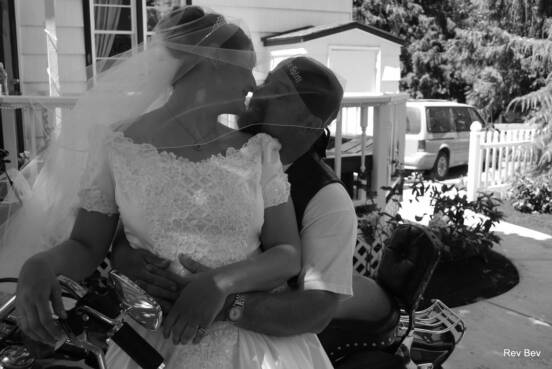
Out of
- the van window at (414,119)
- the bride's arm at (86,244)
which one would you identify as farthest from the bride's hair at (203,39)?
the van window at (414,119)

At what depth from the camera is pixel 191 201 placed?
58.2 inches

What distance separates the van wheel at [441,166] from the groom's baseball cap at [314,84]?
453 inches

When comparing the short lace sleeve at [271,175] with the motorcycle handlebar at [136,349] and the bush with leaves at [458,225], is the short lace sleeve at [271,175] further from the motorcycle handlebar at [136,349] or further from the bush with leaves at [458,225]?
the bush with leaves at [458,225]

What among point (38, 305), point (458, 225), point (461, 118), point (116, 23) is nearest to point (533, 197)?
point (458, 225)

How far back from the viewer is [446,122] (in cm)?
1296

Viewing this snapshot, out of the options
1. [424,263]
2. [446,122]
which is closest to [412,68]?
[446,122]

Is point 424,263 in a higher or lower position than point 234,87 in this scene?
lower

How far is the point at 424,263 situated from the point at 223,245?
Answer: 1083 millimetres

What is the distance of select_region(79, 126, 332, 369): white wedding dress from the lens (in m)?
1.48

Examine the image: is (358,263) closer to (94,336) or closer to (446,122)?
(94,336)

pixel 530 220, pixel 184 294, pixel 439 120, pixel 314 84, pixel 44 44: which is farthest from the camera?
pixel 439 120

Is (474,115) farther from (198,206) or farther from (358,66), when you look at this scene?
(198,206)

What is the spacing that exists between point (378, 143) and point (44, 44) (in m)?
3.77

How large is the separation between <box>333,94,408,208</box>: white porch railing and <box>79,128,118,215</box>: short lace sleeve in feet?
11.3
